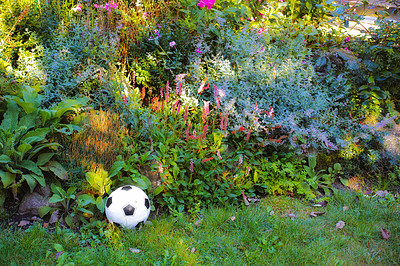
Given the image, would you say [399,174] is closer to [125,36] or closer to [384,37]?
[384,37]

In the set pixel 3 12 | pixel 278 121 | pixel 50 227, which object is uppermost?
pixel 3 12

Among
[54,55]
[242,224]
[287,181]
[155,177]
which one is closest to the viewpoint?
[242,224]

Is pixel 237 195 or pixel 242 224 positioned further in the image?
pixel 237 195

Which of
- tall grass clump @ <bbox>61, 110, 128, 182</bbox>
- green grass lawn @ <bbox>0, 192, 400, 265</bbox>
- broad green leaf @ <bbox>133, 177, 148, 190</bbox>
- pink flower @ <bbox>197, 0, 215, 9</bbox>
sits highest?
pink flower @ <bbox>197, 0, 215, 9</bbox>

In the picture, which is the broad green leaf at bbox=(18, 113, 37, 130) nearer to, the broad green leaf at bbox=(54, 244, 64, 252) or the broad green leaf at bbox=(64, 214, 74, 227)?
the broad green leaf at bbox=(64, 214, 74, 227)

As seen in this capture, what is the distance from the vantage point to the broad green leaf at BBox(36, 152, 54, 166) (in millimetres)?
3036

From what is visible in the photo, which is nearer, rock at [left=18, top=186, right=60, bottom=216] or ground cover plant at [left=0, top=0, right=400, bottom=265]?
ground cover plant at [left=0, top=0, right=400, bottom=265]

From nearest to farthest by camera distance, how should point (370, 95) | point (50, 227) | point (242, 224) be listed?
point (50, 227) → point (242, 224) → point (370, 95)

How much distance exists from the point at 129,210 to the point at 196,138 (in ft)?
3.48

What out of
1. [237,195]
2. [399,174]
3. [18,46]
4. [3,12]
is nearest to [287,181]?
[237,195]

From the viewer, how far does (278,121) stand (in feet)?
Answer: 12.6

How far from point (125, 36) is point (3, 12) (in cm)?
167

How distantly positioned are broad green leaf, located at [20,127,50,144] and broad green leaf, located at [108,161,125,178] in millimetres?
708

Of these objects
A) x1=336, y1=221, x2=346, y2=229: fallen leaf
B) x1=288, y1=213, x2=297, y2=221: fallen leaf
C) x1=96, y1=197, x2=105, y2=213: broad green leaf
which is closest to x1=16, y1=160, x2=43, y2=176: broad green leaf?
x1=96, y1=197, x2=105, y2=213: broad green leaf
